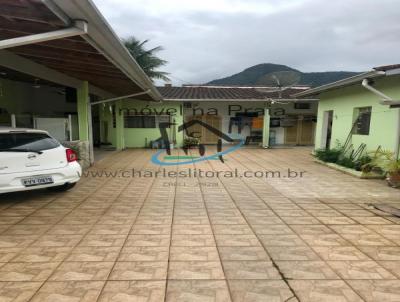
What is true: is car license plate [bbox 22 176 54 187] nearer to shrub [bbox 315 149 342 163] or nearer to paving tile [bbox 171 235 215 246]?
paving tile [bbox 171 235 215 246]

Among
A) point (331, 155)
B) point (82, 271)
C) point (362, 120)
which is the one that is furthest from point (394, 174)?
point (82, 271)

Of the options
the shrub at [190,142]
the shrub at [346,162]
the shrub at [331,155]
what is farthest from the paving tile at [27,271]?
the shrub at [190,142]

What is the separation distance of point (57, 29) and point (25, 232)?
2663 mm

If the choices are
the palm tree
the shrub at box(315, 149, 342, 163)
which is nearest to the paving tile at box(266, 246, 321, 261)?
the shrub at box(315, 149, 342, 163)

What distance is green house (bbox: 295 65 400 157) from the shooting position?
6.91m

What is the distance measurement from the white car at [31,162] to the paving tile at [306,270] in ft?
13.6

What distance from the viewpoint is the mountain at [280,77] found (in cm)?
1272

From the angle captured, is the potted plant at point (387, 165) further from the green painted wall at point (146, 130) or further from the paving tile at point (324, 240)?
the green painted wall at point (146, 130)

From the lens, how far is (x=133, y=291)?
7.77 feet

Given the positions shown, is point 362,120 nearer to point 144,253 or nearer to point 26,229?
point 144,253


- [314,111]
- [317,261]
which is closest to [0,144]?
[317,261]

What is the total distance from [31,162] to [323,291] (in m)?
4.67

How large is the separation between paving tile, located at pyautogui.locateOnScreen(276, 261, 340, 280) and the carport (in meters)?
3.28

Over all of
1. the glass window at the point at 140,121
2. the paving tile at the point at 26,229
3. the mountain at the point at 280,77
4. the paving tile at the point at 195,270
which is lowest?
the paving tile at the point at 26,229
